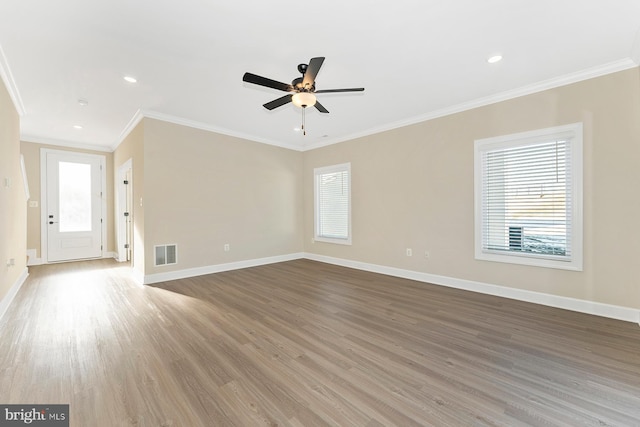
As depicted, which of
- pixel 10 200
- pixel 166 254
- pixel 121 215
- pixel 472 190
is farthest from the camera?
pixel 121 215

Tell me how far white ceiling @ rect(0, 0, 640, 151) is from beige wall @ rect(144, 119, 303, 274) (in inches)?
30.2

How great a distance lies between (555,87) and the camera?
3.35m

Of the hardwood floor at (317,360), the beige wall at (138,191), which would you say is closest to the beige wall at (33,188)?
the beige wall at (138,191)

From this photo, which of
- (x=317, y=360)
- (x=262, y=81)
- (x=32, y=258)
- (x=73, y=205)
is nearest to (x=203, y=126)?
(x=262, y=81)

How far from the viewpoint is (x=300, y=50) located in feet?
8.80

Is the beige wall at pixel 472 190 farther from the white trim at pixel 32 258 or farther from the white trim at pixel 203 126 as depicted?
the white trim at pixel 32 258

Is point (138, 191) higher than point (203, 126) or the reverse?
the reverse

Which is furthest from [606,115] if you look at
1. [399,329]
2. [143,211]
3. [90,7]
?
[143,211]

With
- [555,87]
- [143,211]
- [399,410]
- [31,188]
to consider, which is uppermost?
[555,87]

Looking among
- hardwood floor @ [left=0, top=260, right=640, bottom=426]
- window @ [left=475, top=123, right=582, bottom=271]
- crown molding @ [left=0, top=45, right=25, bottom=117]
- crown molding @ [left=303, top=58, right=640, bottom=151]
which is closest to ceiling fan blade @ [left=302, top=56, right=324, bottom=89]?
hardwood floor @ [left=0, top=260, right=640, bottom=426]

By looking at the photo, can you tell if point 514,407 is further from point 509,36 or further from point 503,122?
point 503,122

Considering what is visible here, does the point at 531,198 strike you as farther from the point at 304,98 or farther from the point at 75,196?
the point at 75,196

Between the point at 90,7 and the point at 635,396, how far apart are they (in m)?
4.82

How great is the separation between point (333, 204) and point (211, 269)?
115 inches
